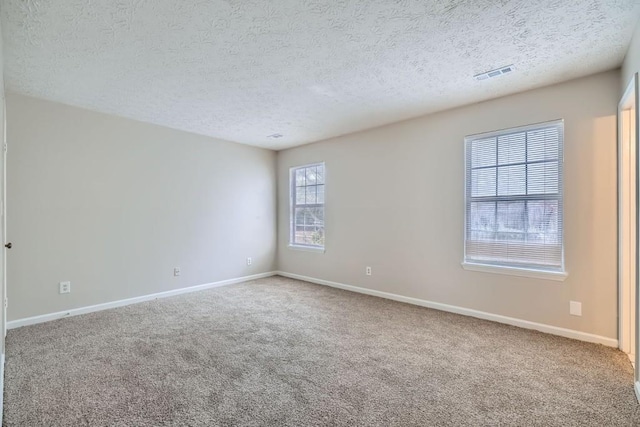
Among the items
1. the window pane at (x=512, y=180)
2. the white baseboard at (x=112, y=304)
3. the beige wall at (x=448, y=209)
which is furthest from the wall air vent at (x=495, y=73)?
the white baseboard at (x=112, y=304)

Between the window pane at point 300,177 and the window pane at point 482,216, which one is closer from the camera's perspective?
the window pane at point 482,216

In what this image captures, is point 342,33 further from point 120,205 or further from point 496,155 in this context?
point 120,205

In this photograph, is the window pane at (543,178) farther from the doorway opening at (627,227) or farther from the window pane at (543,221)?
the doorway opening at (627,227)

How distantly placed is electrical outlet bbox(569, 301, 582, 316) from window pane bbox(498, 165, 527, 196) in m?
1.15

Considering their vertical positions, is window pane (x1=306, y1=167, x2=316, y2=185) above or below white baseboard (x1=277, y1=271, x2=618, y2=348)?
above

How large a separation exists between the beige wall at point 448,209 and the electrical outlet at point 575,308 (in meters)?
0.04

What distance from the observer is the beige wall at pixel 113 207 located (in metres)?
3.38

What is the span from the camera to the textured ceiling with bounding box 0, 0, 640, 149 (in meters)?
1.98

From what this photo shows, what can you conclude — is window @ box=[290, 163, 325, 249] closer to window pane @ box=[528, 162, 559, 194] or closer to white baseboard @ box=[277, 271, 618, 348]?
white baseboard @ box=[277, 271, 618, 348]

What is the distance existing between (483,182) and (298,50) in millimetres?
2516

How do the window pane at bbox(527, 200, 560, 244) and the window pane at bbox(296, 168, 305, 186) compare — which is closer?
the window pane at bbox(527, 200, 560, 244)

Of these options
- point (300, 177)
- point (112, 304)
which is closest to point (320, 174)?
point (300, 177)

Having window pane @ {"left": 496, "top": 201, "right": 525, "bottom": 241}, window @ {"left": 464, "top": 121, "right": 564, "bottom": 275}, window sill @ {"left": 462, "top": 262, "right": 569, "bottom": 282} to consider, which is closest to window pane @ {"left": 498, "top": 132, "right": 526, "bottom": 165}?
window @ {"left": 464, "top": 121, "right": 564, "bottom": 275}

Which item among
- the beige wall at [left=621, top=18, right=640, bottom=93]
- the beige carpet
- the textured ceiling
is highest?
the textured ceiling
